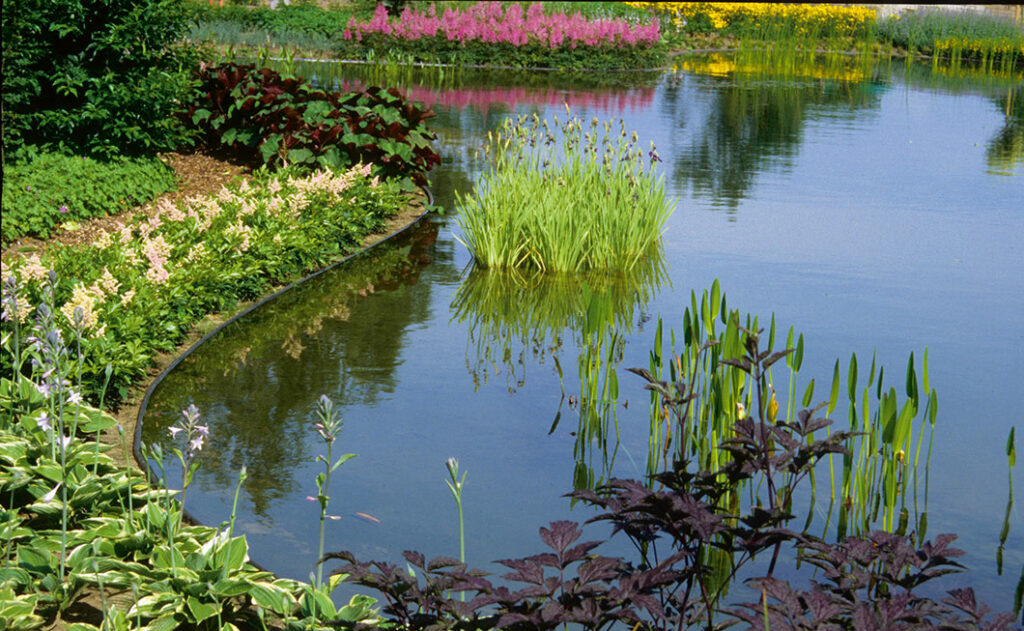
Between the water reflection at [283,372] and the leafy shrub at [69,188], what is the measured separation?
216 centimetres

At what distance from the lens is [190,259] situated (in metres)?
6.80

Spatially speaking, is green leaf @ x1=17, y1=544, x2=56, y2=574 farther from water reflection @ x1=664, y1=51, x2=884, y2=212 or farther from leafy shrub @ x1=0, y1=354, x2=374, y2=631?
water reflection @ x1=664, y1=51, x2=884, y2=212

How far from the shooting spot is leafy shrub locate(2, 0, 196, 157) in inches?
361

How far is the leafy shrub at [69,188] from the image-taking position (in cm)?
791

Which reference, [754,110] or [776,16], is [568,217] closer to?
[754,110]

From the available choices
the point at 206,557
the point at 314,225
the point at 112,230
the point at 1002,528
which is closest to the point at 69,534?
the point at 206,557

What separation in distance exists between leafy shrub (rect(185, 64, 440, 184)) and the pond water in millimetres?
679

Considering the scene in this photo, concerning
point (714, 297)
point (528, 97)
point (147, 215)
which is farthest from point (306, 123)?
point (528, 97)

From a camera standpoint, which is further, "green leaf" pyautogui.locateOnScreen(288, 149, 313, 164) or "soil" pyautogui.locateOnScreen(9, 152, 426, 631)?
"green leaf" pyautogui.locateOnScreen(288, 149, 313, 164)

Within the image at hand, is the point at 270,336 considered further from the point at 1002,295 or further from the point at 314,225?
the point at 1002,295

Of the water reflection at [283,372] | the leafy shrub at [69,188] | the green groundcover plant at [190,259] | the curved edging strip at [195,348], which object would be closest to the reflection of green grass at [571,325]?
the water reflection at [283,372]

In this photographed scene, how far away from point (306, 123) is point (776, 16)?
2405 centimetres

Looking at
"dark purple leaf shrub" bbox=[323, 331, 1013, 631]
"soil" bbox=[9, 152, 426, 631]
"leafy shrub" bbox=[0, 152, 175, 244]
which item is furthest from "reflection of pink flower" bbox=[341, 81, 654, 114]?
"dark purple leaf shrub" bbox=[323, 331, 1013, 631]

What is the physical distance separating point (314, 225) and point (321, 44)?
54.7ft
